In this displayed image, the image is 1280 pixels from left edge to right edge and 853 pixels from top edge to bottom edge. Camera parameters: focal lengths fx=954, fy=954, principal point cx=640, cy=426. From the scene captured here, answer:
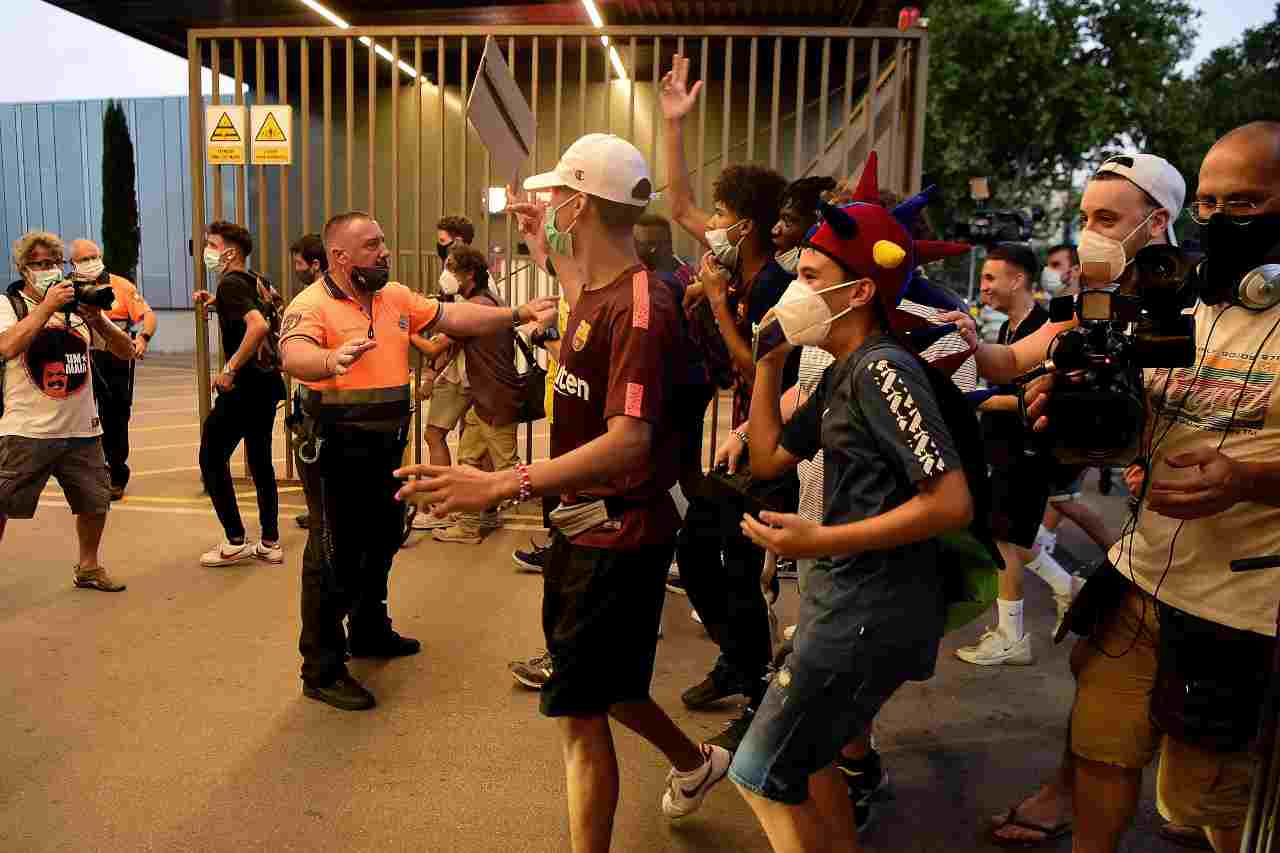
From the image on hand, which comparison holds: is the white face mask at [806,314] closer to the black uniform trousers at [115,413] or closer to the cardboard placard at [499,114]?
the cardboard placard at [499,114]

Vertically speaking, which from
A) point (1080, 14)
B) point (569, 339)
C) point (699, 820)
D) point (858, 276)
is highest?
point (1080, 14)

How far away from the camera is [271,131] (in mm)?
6543

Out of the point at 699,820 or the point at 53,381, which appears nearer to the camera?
→ the point at 699,820

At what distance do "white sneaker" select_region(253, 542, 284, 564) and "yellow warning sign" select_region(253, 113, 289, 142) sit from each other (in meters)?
2.85

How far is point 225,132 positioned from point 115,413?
222 cm

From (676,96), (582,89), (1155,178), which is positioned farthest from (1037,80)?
(1155,178)

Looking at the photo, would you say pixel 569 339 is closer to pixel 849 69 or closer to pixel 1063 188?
pixel 849 69

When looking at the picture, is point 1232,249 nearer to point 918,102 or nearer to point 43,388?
point 918,102

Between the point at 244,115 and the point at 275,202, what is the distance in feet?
41.9

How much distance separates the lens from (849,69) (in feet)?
20.4

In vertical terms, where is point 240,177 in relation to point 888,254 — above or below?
above

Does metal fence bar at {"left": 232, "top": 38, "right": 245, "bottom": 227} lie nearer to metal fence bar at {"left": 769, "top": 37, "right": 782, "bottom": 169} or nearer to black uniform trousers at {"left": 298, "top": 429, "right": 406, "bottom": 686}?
black uniform trousers at {"left": 298, "top": 429, "right": 406, "bottom": 686}

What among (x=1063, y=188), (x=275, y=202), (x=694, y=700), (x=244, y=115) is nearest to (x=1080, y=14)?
(x=1063, y=188)

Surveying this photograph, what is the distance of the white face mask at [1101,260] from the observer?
2271 mm
